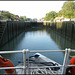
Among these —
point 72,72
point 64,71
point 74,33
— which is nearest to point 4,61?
point 64,71

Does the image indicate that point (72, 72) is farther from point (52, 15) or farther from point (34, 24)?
point (52, 15)

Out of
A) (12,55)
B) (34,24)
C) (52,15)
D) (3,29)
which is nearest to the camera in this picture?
(12,55)

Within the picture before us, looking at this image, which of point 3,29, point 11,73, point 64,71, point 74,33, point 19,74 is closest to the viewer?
point 64,71

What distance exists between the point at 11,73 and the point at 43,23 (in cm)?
7104

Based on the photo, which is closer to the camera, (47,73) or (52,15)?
(47,73)

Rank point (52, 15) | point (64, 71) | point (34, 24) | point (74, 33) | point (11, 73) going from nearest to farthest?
point (64, 71) < point (11, 73) < point (74, 33) < point (34, 24) < point (52, 15)

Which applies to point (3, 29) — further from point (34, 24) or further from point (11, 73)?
point (34, 24)

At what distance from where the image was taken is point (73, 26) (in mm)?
16406

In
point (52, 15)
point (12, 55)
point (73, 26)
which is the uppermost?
point (52, 15)

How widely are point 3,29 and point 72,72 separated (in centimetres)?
1236

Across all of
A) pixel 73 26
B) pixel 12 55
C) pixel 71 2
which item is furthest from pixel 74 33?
pixel 71 2

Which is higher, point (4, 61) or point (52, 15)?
point (52, 15)

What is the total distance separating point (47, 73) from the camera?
3281 mm

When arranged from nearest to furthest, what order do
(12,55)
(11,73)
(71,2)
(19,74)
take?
(19,74) → (11,73) → (12,55) → (71,2)
